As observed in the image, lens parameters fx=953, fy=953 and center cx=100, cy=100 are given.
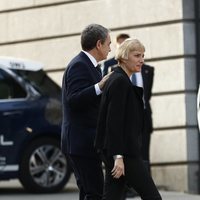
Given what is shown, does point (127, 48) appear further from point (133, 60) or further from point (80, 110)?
point (80, 110)

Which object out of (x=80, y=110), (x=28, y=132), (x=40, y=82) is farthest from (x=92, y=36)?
(x=40, y=82)

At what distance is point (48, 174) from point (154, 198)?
546cm

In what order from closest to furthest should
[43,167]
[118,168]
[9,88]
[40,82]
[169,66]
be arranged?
[118,168], [43,167], [9,88], [40,82], [169,66]

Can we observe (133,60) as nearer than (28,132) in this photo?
Yes

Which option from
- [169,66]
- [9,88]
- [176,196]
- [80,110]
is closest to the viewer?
[80,110]

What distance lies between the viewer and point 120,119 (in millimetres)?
6230

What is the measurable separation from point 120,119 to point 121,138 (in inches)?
4.9

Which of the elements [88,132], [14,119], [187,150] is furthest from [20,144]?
[88,132]

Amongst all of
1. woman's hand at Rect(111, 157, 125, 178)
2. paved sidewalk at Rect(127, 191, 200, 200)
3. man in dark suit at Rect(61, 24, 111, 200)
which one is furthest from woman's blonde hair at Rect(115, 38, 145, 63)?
paved sidewalk at Rect(127, 191, 200, 200)

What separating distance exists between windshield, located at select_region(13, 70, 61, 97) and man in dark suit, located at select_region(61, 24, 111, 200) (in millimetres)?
5046

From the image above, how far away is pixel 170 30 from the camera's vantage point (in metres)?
12.4

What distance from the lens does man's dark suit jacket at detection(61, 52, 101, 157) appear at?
6.63 metres

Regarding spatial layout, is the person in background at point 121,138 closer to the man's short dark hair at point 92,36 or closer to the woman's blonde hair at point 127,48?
the woman's blonde hair at point 127,48

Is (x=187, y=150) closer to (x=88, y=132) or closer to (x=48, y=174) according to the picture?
(x=48, y=174)
